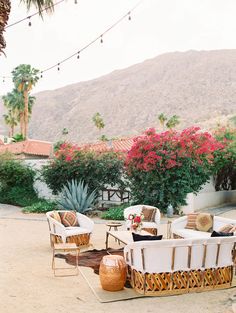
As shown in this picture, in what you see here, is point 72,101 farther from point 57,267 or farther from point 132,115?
point 57,267

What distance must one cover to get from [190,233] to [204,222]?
1.76ft

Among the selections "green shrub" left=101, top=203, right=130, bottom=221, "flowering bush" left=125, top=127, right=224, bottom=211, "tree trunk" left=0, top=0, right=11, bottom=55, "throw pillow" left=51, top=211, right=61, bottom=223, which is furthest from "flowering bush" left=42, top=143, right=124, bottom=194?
"tree trunk" left=0, top=0, right=11, bottom=55

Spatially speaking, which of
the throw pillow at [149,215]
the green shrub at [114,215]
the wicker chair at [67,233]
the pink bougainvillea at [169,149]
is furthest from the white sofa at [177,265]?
the pink bougainvillea at [169,149]

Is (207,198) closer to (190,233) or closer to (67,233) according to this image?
(190,233)

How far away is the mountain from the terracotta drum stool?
203 ft

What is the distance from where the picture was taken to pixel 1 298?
5953 millimetres

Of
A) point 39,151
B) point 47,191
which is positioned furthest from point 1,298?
point 39,151

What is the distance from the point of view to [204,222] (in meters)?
9.15

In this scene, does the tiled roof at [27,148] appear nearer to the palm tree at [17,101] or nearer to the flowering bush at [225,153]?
the palm tree at [17,101]

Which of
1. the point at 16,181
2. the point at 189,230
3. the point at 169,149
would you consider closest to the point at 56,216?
the point at 189,230

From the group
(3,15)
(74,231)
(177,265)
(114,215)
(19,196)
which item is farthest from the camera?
(19,196)

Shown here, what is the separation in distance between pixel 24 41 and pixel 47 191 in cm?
693

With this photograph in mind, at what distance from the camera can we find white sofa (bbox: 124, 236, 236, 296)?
6117 millimetres

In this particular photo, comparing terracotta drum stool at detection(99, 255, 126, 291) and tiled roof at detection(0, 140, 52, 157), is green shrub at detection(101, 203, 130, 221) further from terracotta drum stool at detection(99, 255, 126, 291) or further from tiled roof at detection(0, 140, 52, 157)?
tiled roof at detection(0, 140, 52, 157)
